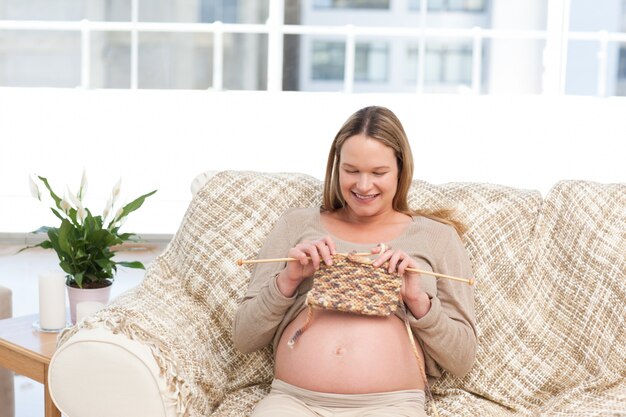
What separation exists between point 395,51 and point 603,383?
191 inches

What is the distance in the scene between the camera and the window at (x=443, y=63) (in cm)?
661

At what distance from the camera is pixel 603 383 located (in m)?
2.00

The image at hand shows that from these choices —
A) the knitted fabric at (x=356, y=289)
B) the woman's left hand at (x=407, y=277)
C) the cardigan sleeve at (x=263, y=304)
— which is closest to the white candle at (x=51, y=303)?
the cardigan sleeve at (x=263, y=304)

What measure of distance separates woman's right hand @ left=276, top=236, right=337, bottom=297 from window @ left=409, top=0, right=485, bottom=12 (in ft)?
18.0

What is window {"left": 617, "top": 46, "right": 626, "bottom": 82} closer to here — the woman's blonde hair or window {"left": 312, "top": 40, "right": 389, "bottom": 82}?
window {"left": 312, "top": 40, "right": 389, "bottom": 82}

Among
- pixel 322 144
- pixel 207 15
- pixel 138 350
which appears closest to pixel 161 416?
pixel 138 350

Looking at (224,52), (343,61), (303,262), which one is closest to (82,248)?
(303,262)

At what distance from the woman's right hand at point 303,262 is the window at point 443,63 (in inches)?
189

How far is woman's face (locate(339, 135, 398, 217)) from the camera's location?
80.0 inches

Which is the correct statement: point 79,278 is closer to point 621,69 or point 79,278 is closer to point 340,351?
point 340,351

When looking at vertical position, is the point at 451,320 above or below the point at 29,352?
above

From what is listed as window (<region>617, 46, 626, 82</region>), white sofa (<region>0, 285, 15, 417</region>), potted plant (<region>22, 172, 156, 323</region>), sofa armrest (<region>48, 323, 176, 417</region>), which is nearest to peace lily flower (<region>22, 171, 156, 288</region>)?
potted plant (<region>22, 172, 156, 323</region>)

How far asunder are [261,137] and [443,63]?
1.59 metres

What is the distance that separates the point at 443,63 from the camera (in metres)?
6.65
